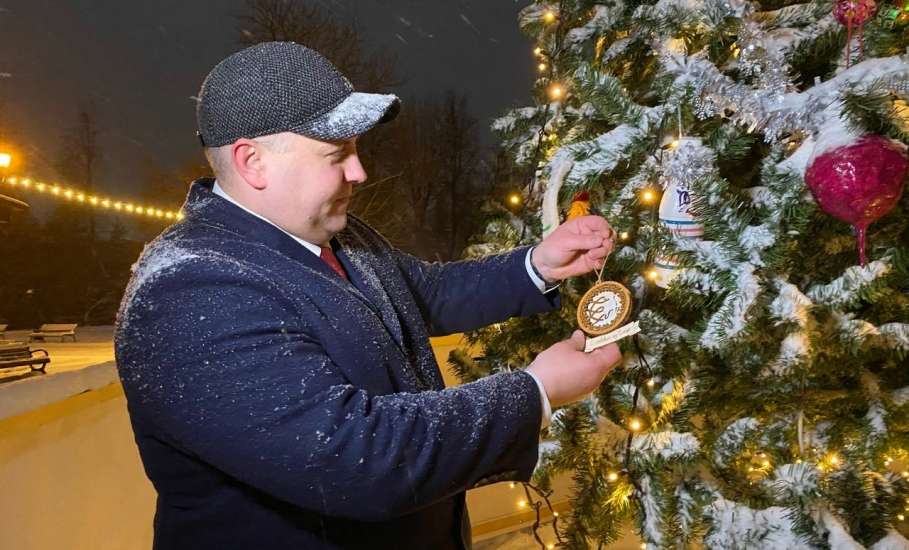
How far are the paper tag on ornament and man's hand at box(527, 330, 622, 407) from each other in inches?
0.8

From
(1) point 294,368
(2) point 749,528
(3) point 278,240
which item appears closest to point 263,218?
(3) point 278,240

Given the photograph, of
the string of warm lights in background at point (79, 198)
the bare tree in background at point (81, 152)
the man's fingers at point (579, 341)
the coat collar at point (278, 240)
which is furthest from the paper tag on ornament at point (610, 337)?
the bare tree in background at point (81, 152)

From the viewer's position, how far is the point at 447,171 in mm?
7926

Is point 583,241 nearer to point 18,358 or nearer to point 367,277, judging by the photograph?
point 367,277

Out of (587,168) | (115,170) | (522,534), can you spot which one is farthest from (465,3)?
(587,168)

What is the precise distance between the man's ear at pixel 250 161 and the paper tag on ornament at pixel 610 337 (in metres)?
0.71

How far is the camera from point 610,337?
→ 1.26 meters

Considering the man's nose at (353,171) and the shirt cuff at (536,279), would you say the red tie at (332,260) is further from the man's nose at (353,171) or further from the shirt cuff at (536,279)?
the shirt cuff at (536,279)

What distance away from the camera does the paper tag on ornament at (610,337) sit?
125 centimetres

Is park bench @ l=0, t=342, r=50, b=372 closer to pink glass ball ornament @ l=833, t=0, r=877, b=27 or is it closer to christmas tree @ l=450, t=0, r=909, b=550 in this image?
A: christmas tree @ l=450, t=0, r=909, b=550

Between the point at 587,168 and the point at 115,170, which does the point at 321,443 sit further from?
the point at 115,170

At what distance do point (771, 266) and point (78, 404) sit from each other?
8.55 feet

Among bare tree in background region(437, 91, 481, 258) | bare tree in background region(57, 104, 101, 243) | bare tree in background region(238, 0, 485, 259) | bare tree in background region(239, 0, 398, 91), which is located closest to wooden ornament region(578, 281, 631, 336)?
bare tree in background region(238, 0, 485, 259)

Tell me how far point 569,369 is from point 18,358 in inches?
96.2
